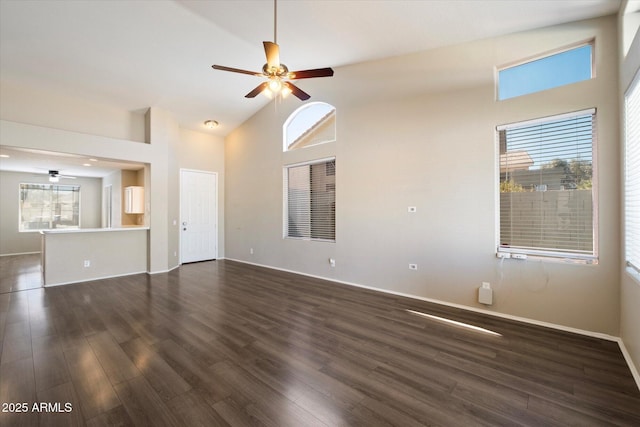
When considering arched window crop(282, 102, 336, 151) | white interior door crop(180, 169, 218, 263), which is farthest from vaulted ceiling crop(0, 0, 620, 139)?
white interior door crop(180, 169, 218, 263)

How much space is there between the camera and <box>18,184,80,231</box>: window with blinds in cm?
811

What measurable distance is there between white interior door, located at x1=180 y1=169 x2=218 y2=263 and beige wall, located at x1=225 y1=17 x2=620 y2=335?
2984mm

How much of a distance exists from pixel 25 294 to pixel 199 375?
4.31 meters

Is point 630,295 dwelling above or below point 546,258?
below

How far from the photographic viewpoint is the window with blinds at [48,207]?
8.11 m

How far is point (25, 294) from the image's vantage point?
4.16 metres

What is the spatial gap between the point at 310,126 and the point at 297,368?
4.59m

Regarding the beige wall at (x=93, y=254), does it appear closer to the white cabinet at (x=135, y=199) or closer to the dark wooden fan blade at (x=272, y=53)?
the white cabinet at (x=135, y=199)

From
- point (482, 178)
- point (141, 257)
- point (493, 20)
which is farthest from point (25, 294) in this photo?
point (493, 20)

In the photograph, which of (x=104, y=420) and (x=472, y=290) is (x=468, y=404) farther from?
(x=104, y=420)

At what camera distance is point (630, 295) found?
230cm

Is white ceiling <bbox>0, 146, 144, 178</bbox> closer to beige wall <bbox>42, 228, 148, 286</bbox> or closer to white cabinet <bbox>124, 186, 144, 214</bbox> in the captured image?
white cabinet <bbox>124, 186, 144, 214</bbox>

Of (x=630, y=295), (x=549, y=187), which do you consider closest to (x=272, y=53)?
(x=549, y=187)

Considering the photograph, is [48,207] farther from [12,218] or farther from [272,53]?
[272,53]
